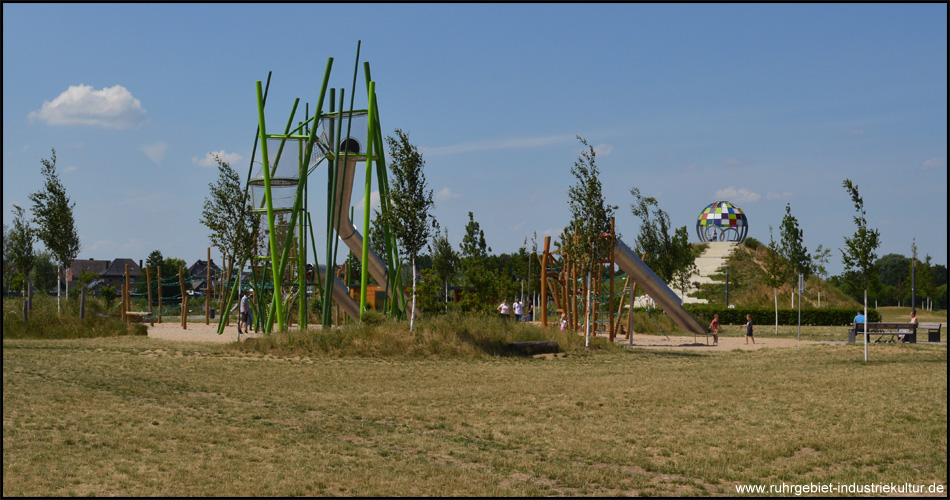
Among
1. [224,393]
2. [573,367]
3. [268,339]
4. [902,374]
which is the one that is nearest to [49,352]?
[268,339]

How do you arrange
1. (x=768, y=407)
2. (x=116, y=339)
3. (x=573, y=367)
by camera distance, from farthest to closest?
(x=116, y=339) → (x=573, y=367) → (x=768, y=407)

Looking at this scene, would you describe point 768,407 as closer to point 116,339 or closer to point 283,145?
point 283,145

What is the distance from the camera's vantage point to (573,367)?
17922 mm

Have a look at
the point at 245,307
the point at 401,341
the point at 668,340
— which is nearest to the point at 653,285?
the point at 668,340

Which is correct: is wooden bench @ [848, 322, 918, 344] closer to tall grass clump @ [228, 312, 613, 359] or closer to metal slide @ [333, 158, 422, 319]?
tall grass clump @ [228, 312, 613, 359]

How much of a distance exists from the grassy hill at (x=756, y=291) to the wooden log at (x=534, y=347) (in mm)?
39419

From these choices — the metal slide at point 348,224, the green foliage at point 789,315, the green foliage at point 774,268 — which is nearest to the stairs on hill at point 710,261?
the green foliage at point 789,315

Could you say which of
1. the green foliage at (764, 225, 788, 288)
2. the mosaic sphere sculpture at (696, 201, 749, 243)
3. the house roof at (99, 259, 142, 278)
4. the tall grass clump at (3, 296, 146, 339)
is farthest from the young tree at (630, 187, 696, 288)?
the house roof at (99, 259, 142, 278)

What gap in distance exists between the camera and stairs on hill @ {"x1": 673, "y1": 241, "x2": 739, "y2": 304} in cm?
6569

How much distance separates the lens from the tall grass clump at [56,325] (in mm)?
23953

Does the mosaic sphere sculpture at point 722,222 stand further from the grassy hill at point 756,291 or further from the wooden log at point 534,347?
the wooden log at point 534,347

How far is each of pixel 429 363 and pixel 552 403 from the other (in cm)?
630

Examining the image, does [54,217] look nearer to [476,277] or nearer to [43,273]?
[476,277]

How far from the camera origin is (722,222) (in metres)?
77.4
